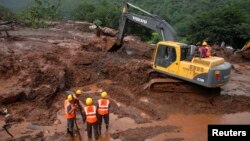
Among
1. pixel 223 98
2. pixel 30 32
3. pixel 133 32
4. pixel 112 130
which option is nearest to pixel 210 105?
pixel 223 98

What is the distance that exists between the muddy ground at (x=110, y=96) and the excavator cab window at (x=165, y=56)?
3.18 feet

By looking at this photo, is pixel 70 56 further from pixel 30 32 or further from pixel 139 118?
pixel 30 32

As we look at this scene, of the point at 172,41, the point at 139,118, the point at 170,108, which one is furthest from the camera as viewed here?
the point at 172,41

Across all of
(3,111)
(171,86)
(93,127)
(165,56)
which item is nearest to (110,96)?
(171,86)

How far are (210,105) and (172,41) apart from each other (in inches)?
118

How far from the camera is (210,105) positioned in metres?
14.4

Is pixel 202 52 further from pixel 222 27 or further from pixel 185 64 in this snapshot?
pixel 222 27

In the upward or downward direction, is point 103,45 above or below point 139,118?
above

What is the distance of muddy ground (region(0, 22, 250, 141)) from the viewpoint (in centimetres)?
1234

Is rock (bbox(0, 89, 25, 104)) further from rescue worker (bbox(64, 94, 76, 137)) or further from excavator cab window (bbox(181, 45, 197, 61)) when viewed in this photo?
excavator cab window (bbox(181, 45, 197, 61))

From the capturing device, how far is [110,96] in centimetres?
1511

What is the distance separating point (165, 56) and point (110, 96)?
2694 mm

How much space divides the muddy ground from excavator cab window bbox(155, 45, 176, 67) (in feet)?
3.18

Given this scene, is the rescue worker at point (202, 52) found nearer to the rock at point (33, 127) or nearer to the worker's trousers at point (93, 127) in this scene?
the worker's trousers at point (93, 127)
